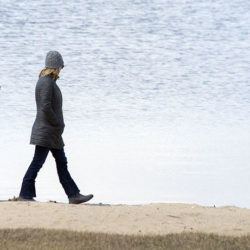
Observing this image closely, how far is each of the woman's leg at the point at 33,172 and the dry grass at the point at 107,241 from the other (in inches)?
72.3

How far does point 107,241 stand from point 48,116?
113 inches

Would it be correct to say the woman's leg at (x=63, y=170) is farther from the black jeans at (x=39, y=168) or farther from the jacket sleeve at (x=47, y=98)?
the jacket sleeve at (x=47, y=98)

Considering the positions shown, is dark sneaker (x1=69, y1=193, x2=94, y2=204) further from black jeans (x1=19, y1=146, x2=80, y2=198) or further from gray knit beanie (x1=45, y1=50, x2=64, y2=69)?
gray knit beanie (x1=45, y1=50, x2=64, y2=69)

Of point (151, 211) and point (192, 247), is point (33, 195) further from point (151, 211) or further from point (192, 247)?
point (192, 247)

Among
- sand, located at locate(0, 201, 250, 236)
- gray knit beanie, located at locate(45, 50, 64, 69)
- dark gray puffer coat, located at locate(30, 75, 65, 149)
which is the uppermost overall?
gray knit beanie, located at locate(45, 50, 64, 69)

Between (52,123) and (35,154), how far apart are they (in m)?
0.60

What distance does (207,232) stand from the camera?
12.5 m

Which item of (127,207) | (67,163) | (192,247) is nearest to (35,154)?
(67,163)

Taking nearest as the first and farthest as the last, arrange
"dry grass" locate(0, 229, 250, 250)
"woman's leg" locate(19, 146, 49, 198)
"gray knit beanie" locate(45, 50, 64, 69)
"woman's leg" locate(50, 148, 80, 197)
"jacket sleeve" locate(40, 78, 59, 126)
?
1. "dry grass" locate(0, 229, 250, 250)
2. "jacket sleeve" locate(40, 78, 59, 126)
3. "gray knit beanie" locate(45, 50, 64, 69)
4. "woman's leg" locate(19, 146, 49, 198)
5. "woman's leg" locate(50, 148, 80, 197)

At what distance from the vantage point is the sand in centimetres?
1259

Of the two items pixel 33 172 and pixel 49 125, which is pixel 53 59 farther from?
pixel 33 172

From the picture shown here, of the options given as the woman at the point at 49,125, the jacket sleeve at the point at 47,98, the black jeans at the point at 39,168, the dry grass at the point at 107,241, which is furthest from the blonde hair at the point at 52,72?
the dry grass at the point at 107,241

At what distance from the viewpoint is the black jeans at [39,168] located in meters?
13.8

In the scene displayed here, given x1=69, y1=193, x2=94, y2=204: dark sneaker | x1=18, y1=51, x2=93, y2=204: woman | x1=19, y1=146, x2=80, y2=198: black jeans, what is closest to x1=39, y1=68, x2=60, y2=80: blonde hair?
x1=18, y1=51, x2=93, y2=204: woman
